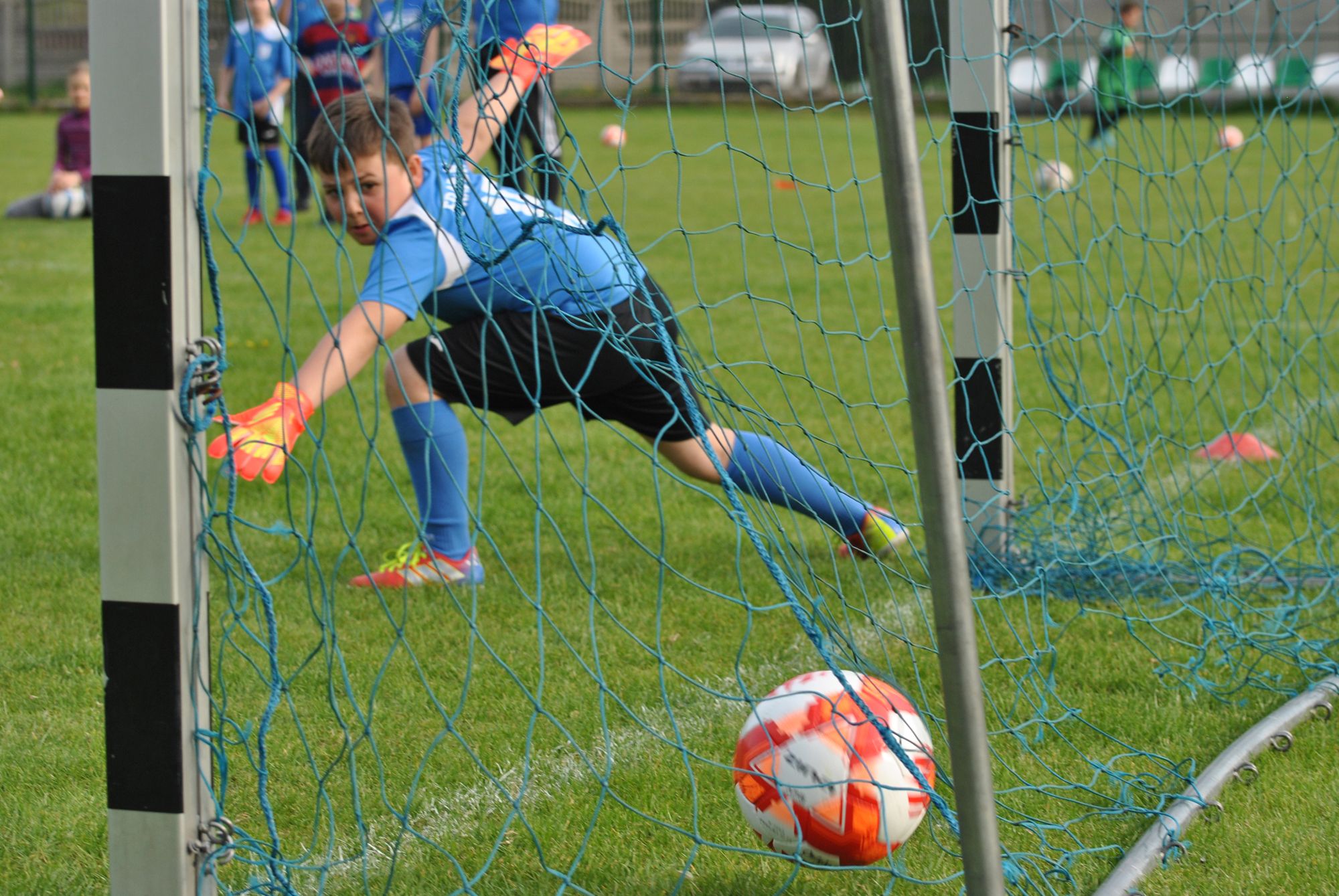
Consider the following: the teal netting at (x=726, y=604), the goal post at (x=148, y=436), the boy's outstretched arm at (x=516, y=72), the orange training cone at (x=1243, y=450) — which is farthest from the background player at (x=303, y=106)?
the goal post at (x=148, y=436)

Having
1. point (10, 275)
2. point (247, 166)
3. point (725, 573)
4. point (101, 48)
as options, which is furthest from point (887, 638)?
point (247, 166)

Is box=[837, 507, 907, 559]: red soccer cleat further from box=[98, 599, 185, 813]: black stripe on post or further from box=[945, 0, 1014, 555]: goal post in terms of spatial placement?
box=[98, 599, 185, 813]: black stripe on post

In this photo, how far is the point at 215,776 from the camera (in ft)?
6.53

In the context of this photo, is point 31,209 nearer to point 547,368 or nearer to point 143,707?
point 547,368

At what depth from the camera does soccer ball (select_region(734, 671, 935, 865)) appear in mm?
2020

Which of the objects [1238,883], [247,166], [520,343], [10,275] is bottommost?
[1238,883]

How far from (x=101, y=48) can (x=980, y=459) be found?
2.38m

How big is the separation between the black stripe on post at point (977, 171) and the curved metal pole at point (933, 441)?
6.16 feet

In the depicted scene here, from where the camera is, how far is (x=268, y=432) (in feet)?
7.28

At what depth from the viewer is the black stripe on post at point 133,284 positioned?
1684mm

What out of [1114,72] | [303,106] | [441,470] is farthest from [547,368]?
[303,106]

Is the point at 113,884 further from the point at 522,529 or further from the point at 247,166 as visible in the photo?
the point at 247,166

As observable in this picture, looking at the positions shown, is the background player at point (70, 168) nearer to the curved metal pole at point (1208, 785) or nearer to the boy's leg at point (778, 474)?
the boy's leg at point (778, 474)

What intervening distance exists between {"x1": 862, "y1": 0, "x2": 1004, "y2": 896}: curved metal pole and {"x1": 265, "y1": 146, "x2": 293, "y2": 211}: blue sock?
9.23m
